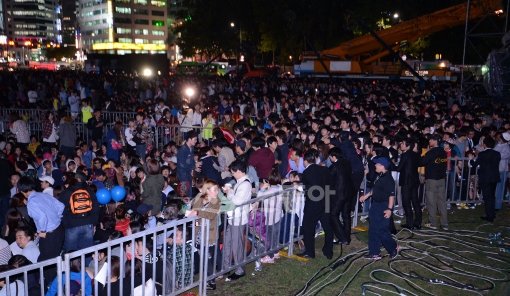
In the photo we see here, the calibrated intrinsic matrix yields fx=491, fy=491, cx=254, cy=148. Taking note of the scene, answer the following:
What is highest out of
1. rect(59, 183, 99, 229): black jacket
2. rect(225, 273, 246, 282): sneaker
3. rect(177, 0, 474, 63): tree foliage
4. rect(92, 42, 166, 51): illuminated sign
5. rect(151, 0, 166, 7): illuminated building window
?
rect(151, 0, 166, 7): illuminated building window

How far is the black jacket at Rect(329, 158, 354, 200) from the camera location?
7742 mm

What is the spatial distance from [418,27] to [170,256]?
24512 millimetres

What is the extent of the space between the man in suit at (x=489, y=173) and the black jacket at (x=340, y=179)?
353 cm

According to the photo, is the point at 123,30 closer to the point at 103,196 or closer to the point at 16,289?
the point at 103,196

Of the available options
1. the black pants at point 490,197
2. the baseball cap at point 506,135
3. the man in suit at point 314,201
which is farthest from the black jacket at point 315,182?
the baseball cap at point 506,135

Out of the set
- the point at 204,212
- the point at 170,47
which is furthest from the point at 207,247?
the point at 170,47

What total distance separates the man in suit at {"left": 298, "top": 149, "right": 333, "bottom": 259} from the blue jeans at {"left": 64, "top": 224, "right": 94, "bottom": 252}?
3312 mm

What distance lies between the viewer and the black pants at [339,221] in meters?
7.82

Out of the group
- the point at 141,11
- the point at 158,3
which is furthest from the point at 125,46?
the point at 158,3

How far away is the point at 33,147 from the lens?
12828 millimetres

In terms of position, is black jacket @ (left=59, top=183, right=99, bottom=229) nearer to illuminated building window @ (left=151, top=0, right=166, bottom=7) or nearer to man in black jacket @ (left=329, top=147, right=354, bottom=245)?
man in black jacket @ (left=329, top=147, right=354, bottom=245)

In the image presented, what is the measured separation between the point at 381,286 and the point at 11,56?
182 m

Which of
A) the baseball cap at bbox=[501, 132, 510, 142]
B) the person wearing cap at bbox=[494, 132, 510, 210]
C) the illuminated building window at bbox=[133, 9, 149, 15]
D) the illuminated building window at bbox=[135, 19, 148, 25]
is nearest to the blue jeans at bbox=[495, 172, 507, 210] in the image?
the person wearing cap at bbox=[494, 132, 510, 210]

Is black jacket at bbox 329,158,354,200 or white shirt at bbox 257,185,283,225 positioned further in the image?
black jacket at bbox 329,158,354,200
